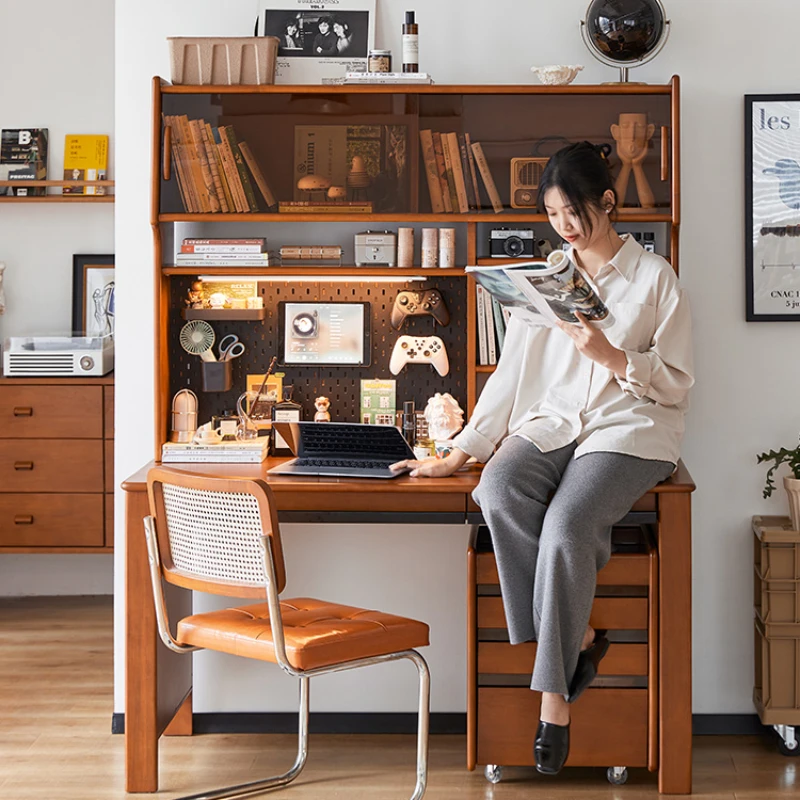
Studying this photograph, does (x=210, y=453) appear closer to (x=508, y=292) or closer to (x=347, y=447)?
(x=347, y=447)

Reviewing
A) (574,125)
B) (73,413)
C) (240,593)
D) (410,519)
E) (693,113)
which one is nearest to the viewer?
(240,593)

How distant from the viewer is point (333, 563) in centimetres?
321

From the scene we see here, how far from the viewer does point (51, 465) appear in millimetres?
4355

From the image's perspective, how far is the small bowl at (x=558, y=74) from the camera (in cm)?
293

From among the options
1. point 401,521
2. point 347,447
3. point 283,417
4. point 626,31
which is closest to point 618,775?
point 401,521

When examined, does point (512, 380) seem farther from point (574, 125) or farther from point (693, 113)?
point (693, 113)

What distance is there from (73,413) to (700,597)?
8.12 feet

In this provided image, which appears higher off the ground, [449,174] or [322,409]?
[449,174]

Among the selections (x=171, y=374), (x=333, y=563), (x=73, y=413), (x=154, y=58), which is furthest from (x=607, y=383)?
(x=73, y=413)

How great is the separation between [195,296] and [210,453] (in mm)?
481

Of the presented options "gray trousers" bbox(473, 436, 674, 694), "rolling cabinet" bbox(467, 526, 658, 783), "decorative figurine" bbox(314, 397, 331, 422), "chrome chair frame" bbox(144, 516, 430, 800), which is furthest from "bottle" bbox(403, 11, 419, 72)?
"chrome chair frame" bbox(144, 516, 430, 800)

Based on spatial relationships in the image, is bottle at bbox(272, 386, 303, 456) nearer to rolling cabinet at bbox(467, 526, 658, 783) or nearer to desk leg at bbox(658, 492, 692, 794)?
rolling cabinet at bbox(467, 526, 658, 783)

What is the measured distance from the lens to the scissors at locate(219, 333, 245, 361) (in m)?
3.20

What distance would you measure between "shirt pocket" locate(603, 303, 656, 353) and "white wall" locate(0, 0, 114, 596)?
2627 millimetres
